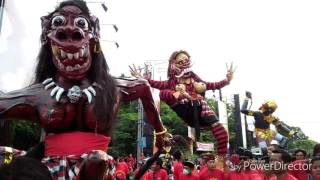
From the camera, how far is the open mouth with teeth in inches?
102

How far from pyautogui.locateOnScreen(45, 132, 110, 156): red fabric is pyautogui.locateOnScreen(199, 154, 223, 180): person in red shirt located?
501cm

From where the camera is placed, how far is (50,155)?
247cm

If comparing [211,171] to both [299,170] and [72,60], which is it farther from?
[72,60]

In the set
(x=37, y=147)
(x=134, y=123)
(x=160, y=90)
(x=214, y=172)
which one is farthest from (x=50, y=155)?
(x=134, y=123)

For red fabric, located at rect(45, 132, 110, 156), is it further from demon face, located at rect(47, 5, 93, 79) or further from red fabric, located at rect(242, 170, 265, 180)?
red fabric, located at rect(242, 170, 265, 180)

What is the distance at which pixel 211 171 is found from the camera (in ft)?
24.2

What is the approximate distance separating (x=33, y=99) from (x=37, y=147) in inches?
10.6

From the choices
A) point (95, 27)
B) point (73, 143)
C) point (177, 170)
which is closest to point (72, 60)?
point (95, 27)

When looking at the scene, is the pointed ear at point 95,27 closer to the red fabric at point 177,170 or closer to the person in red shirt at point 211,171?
the person in red shirt at point 211,171

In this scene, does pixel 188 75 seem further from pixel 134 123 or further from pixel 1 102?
pixel 134 123

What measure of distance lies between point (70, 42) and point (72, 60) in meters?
0.10

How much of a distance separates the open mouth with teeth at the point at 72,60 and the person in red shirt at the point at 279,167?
7.45 feet

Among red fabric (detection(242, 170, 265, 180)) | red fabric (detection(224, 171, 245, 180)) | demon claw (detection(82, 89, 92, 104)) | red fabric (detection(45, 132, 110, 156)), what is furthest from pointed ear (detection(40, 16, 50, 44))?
red fabric (detection(224, 171, 245, 180))

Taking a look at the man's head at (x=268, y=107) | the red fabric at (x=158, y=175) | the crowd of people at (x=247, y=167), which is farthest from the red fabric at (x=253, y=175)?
the man's head at (x=268, y=107)
